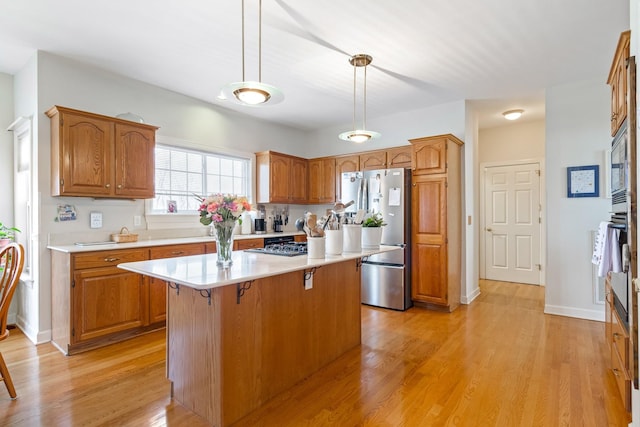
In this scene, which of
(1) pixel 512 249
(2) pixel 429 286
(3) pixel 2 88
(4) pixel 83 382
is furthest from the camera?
(1) pixel 512 249

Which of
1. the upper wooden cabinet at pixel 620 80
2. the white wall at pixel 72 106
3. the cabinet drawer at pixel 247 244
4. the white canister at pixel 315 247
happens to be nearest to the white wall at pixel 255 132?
the white wall at pixel 72 106

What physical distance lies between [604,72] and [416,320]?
129 inches

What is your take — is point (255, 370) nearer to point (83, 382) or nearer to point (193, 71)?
point (83, 382)

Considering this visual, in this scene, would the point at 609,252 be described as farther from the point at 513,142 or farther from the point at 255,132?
the point at 255,132

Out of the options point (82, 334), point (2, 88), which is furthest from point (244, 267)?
point (2, 88)

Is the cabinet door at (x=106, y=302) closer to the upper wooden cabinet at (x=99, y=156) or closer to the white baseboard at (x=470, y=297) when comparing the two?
→ the upper wooden cabinet at (x=99, y=156)

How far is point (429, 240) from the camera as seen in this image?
13.4 feet

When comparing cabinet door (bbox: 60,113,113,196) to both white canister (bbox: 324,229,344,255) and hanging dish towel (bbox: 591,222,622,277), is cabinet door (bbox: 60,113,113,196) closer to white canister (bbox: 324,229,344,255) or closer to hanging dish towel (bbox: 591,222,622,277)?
white canister (bbox: 324,229,344,255)

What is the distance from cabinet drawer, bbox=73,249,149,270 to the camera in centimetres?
280

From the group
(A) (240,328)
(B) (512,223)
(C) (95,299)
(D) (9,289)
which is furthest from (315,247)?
(B) (512,223)

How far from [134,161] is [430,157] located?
3.31 m

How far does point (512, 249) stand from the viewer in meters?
5.61

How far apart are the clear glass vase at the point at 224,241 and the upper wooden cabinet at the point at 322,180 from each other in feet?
10.5

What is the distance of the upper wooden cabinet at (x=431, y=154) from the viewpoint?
397cm
